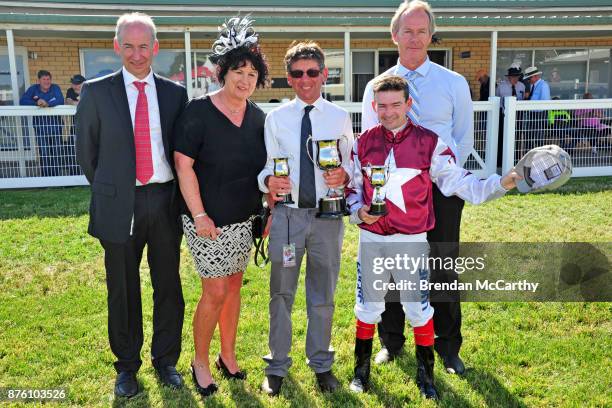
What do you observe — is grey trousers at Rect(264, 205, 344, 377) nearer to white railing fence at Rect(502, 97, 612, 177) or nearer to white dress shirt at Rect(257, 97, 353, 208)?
white dress shirt at Rect(257, 97, 353, 208)

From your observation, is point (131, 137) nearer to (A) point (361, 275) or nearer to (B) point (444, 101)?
(A) point (361, 275)

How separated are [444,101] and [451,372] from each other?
1.69 metres

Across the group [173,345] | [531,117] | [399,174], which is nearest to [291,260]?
[399,174]

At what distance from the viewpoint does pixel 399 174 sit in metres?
3.08

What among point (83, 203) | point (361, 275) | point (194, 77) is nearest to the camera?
point (361, 275)

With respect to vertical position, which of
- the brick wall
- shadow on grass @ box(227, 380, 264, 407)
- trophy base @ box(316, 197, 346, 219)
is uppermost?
the brick wall

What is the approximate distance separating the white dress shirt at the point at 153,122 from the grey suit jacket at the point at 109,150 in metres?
0.04

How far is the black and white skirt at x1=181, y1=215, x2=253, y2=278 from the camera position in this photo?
3.20 metres

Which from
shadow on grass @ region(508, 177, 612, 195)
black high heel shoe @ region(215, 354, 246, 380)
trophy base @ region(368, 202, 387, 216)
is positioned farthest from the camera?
shadow on grass @ region(508, 177, 612, 195)

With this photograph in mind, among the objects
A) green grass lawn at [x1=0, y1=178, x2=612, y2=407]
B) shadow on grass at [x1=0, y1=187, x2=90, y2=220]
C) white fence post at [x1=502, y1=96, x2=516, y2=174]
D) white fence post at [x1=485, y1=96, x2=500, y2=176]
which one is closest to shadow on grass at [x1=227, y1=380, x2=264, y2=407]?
green grass lawn at [x1=0, y1=178, x2=612, y2=407]

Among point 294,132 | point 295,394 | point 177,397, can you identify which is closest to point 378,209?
point 294,132

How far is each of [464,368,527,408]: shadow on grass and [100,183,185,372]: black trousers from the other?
1850 millimetres

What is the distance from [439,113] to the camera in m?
3.36

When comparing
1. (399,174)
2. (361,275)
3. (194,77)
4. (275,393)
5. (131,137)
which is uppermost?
(194,77)
